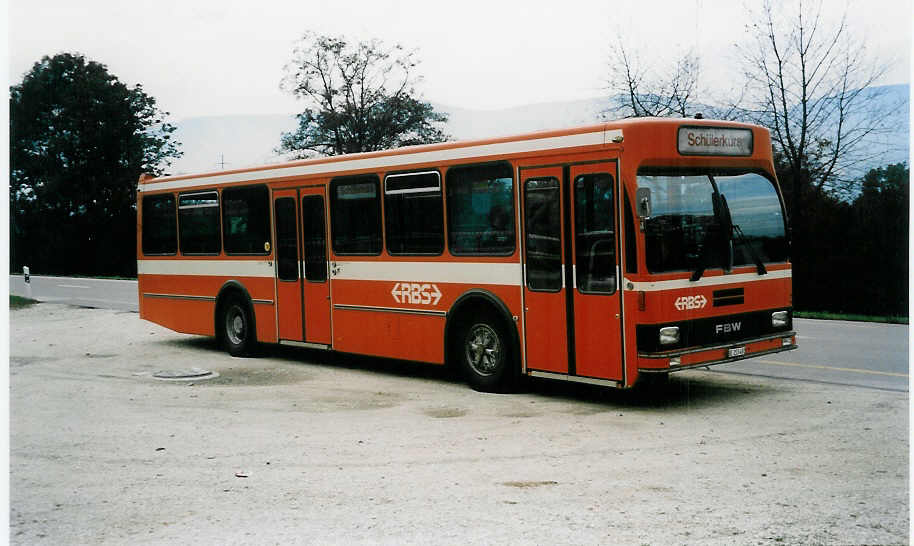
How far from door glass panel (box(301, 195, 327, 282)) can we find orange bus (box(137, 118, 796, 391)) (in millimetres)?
25

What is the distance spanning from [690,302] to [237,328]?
24.2 ft

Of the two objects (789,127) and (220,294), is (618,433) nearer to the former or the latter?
(220,294)

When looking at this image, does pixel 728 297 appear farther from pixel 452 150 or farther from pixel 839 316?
pixel 839 316

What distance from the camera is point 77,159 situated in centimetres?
1187

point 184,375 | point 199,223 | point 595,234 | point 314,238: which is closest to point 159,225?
point 199,223

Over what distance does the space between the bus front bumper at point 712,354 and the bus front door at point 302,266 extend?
503cm

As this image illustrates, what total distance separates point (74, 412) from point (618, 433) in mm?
5096

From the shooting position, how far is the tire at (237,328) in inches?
548

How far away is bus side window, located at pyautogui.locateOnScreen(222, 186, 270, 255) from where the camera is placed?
13547mm

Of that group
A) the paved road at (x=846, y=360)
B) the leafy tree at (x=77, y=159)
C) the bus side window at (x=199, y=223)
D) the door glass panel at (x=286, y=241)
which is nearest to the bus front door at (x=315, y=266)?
the door glass panel at (x=286, y=241)

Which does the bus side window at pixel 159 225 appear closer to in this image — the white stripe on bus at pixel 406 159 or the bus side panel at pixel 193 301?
the white stripe on bus at pixel 406 159

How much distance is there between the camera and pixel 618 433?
326 inches

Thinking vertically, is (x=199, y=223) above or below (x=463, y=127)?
below

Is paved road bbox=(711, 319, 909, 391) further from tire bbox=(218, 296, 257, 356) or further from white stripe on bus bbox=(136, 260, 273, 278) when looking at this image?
tire bbox=(218, 296, 257, 356)
